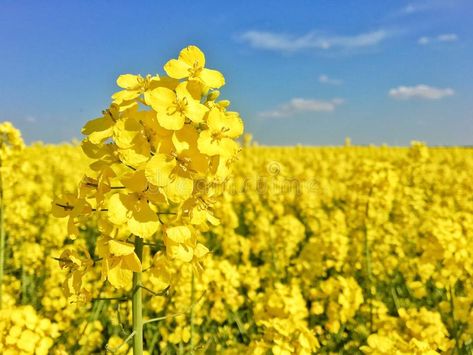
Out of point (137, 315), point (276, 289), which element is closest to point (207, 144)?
point (137, 315)

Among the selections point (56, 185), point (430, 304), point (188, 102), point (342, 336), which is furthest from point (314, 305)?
point (56, 185)

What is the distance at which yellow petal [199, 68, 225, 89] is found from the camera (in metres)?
1.71

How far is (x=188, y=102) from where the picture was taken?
161cm

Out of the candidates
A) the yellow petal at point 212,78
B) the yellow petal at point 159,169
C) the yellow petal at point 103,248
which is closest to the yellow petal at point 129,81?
the yellow petal at point 212,78

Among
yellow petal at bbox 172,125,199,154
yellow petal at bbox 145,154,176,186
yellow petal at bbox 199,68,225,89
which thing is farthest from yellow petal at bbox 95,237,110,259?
yellow petal at bbox 199,68,225,89

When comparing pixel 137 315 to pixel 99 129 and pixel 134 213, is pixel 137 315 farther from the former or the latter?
pixel 99 129

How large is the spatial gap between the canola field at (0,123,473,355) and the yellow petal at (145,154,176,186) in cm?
29

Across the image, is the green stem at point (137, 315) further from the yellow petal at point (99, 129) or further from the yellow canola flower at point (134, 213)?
the yellow petal at point (99, 129)

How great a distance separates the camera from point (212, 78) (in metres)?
1.73

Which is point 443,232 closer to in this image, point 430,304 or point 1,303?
point 430,304

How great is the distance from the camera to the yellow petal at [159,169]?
155 cm

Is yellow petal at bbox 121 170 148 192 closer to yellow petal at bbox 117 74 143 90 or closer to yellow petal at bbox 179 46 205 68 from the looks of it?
yellow petal at bbox 117 74 143 90

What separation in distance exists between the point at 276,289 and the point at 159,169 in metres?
1.98

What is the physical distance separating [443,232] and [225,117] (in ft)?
8.35
